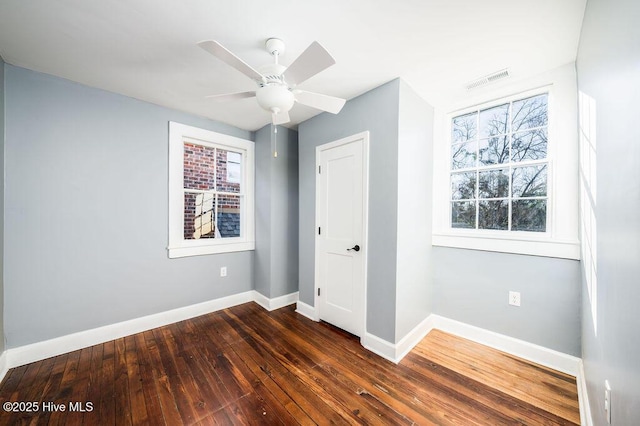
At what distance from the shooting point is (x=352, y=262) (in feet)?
8.25

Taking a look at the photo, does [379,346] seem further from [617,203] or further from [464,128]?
[464,128]

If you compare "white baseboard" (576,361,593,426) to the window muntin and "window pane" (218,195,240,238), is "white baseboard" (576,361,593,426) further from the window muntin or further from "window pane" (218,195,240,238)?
"window pane" (218,195,240,238)

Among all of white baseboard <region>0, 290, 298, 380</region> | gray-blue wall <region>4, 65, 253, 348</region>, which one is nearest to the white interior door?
white baseboard <region>0, 290, 298, 380</region>

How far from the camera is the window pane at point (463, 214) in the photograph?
251 centimetres

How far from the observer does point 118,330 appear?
7.93 feet

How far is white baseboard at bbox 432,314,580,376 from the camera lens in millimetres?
1900

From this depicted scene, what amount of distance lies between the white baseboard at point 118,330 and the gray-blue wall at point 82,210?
62 mm

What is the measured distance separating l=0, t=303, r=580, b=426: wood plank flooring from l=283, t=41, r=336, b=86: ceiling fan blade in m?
2.22

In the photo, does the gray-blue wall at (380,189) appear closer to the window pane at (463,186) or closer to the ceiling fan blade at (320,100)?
the ceiling fan blade at (320,100)

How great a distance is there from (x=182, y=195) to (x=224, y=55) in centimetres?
207

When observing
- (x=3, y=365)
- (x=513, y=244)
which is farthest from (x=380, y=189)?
(x=3, y=365)

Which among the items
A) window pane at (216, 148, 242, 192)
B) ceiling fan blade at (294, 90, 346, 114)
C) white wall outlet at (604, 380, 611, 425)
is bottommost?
white wall outlet at (604, 380, 611, 425)

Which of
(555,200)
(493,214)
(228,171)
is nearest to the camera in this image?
(555,200)

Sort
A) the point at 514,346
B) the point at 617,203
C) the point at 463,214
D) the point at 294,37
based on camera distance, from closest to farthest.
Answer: the point at 617,203 → the point at 294,37 → the point at 514,346 → the point at 463,214
